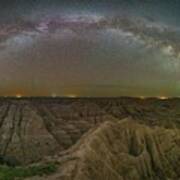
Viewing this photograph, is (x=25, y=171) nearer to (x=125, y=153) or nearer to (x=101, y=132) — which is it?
(x=101, y=132)

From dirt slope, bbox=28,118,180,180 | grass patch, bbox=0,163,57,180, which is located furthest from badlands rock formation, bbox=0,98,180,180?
grass patch, bbox=0,163,57,180

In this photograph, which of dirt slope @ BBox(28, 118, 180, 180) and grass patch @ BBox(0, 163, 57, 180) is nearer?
grass patch @ BBox(0, 163, 57, 180)

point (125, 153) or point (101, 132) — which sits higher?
point (101, 132)

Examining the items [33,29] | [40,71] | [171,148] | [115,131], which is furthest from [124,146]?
[33,29]

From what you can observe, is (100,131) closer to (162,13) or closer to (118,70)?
(118,70)

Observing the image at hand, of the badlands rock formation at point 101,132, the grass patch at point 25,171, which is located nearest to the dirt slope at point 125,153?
the badlands rock formation at point 101,132

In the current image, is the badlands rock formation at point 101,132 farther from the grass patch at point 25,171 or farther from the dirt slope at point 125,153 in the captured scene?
the grass patch at point 25,171

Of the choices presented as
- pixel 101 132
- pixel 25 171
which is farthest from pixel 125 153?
pixel 25 171

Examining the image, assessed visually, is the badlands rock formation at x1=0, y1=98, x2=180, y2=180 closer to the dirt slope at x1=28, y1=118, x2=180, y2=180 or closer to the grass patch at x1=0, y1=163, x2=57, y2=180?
the dirt slope at x1=28, y1=118, x2=180, y2=180
